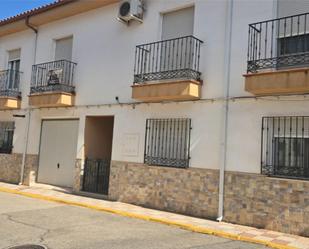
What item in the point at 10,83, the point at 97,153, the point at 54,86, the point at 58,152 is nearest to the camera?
the point at 97,153

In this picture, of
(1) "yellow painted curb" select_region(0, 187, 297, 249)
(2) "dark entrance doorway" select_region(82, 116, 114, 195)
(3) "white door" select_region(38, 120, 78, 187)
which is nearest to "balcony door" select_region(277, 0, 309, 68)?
(1) "yellow painted curb" select_region(0, 187, 297, 249)

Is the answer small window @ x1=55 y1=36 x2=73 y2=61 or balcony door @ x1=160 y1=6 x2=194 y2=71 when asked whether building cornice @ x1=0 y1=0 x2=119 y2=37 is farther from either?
balcony door @ x1=160 y1=6 x2=194 y2=71

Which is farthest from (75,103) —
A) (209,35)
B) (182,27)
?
(209,35)

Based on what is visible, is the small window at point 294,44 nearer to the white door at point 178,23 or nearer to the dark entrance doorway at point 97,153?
the white door at point 178,23

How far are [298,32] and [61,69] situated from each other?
7940 mm

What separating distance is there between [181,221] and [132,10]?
20.2ft

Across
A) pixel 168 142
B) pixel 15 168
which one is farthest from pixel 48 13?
pixel 168 142

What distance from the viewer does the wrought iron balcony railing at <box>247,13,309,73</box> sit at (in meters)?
8.00

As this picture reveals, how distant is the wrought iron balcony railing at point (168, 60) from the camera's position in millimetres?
Result: 9625

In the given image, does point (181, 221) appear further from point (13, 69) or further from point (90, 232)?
point (13, 69)

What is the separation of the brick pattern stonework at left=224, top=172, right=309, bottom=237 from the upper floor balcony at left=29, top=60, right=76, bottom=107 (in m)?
6.41

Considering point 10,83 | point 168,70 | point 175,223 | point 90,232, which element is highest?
point 10,83

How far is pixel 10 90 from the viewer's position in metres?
14.9

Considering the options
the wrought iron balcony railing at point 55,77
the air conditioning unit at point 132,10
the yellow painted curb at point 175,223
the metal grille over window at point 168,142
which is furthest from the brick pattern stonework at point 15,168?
the air conditioning unit at point 132,10
